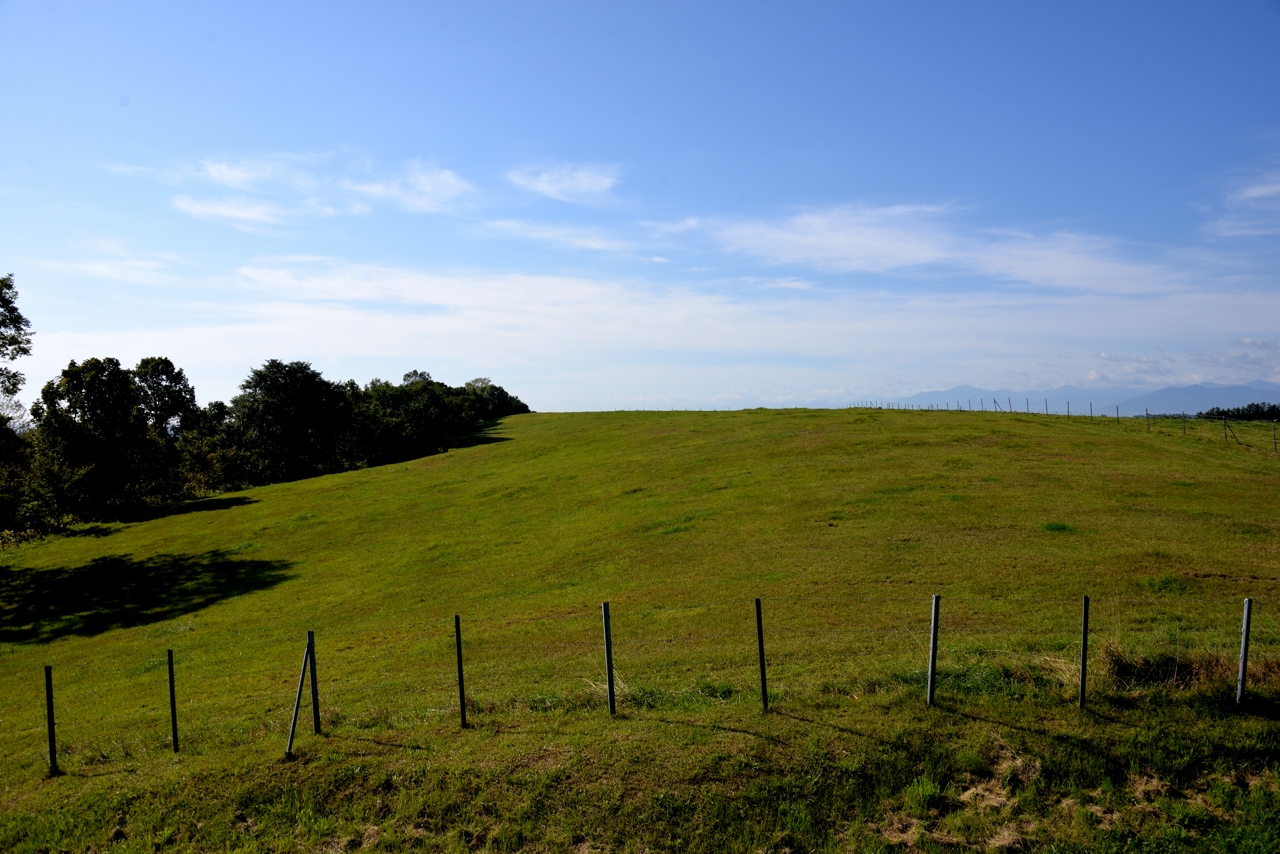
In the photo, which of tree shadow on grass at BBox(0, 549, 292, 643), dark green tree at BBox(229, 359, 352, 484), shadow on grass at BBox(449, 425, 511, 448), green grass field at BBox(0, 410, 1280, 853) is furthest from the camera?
shadow on grass at BBox(449, 425, 511, 448)

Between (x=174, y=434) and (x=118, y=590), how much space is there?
5421cm

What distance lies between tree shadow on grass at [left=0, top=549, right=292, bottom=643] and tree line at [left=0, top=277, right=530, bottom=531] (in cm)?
563

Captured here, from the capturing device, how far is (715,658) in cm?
1850

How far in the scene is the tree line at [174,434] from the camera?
56.8 metres

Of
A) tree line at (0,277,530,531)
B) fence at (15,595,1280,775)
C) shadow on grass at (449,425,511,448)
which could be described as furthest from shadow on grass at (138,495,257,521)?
fence at (15,595,1280,775)

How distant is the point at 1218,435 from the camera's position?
185ft

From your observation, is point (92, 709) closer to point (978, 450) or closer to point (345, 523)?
point (345, 523)

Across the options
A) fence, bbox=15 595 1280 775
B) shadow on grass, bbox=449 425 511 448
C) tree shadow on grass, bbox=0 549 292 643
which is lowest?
tree shadow on grass, bbox=0 549 292 643

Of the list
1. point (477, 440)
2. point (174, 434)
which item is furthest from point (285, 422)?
point (477, 440)

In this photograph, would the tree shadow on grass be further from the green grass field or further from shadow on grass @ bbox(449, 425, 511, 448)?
shadow on grass @ bbox(449, 425, 511, 448)

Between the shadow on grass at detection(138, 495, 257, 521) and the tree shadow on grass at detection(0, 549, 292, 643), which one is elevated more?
the shadow on grass at detection(138, 495, 257, 521)

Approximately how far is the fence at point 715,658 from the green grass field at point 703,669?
13 centimetres

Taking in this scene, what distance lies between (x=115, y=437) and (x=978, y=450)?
74.0 m

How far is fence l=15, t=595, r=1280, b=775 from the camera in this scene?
13914 millimetres
